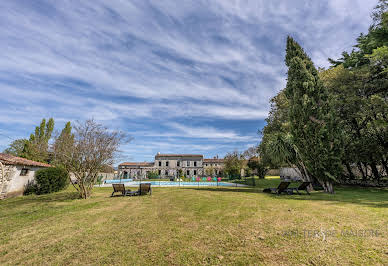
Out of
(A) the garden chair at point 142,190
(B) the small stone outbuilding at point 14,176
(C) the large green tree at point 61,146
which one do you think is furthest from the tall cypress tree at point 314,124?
(B) the small stone outbuilding at point 14,176

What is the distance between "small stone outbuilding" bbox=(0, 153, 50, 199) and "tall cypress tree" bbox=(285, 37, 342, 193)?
18.4 metres

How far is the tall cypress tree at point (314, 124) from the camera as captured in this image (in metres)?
11.4

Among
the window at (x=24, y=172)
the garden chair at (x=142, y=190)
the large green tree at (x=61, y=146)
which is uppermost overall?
the large green tree at (x=61, y=146)

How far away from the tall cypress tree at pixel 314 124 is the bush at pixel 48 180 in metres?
18.4

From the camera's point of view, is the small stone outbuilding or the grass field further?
the small stone outbuilding

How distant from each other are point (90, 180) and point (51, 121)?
2784 centimetres

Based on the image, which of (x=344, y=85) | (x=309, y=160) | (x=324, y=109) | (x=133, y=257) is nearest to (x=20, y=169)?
(x=133, y=257)

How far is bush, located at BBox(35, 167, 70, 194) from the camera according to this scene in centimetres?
1262

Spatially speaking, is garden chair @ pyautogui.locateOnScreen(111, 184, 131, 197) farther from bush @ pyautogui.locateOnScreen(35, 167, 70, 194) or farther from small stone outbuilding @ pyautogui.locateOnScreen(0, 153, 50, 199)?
bush @ pyautogui.locateOnScreen(35, 167, 70, 194)

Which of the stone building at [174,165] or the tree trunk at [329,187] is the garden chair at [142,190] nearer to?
the tree trunk at [329,187]

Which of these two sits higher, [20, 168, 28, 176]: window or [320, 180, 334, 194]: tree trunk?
[20, 168, 28, 176]: window

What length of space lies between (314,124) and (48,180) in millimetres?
19462

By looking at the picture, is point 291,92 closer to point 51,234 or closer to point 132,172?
point 51,234

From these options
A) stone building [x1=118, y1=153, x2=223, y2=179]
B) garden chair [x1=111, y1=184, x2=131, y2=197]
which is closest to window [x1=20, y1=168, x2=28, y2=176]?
garden chair [x1=111, y1=184, x2=131, y2=197]
